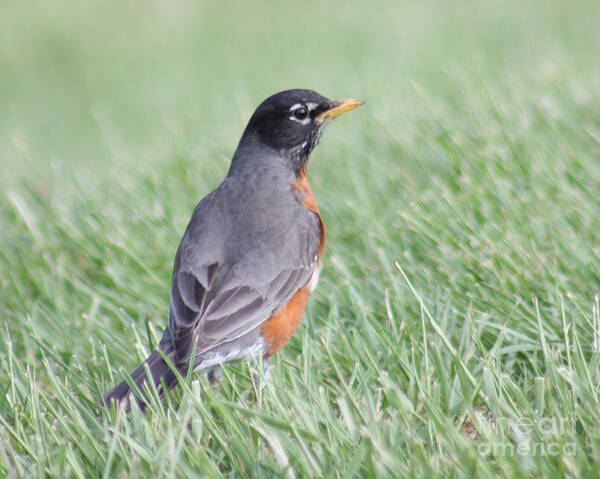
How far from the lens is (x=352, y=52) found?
1003cm

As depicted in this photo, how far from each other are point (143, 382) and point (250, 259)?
0.85 metres

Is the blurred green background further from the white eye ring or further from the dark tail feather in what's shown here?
the dark tail feather

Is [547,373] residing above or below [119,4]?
below

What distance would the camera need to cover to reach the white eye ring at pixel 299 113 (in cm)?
441

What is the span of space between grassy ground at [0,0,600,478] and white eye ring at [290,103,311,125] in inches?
23.5

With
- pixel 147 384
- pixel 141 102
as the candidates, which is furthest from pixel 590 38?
pixel 147 384

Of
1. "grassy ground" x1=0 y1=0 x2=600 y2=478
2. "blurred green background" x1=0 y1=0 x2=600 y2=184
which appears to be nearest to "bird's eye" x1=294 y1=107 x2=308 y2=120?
"grassy ground" x1=0 y1=0 x2=600 y2=478

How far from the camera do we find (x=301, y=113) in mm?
4438

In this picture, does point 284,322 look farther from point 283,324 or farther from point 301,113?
point 301,113

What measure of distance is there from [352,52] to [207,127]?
301 cm

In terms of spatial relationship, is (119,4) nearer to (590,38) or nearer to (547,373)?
(590,38)

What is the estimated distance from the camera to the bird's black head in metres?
4.40
